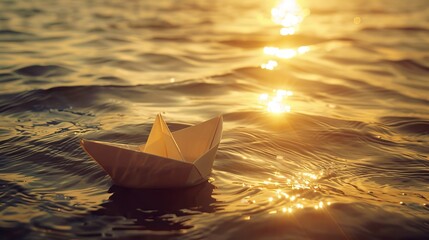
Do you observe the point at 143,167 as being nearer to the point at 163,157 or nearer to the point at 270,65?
the point at 163,157

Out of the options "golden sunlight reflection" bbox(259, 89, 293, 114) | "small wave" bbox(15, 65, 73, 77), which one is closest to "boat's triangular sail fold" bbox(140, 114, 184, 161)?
"golden sunlight reflection" bbox(259, 89, 293, 114)

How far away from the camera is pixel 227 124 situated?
534 centimetres

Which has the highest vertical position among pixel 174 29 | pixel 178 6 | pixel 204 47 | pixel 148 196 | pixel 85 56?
pixel 178 6

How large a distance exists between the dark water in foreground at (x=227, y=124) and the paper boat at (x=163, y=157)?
16 centimetres

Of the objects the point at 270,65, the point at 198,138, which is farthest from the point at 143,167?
the point at 270,65

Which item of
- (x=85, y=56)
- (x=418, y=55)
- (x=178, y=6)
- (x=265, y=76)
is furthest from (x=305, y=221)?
(x=178, y=6)

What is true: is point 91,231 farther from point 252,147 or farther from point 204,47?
point 204,47

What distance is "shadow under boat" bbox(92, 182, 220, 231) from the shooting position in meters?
3.20

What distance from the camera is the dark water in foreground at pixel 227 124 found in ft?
10.7

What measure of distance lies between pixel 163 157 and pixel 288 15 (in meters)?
13.8

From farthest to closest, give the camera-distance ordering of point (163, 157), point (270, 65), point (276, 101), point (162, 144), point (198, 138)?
point (270, 65) → point (276, 101) → point (198, 138) → point (162, 144) → point (163, 157)

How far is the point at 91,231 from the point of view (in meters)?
3.06

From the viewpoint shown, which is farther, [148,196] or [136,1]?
[136,1]

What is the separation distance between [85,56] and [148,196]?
18.9ft
